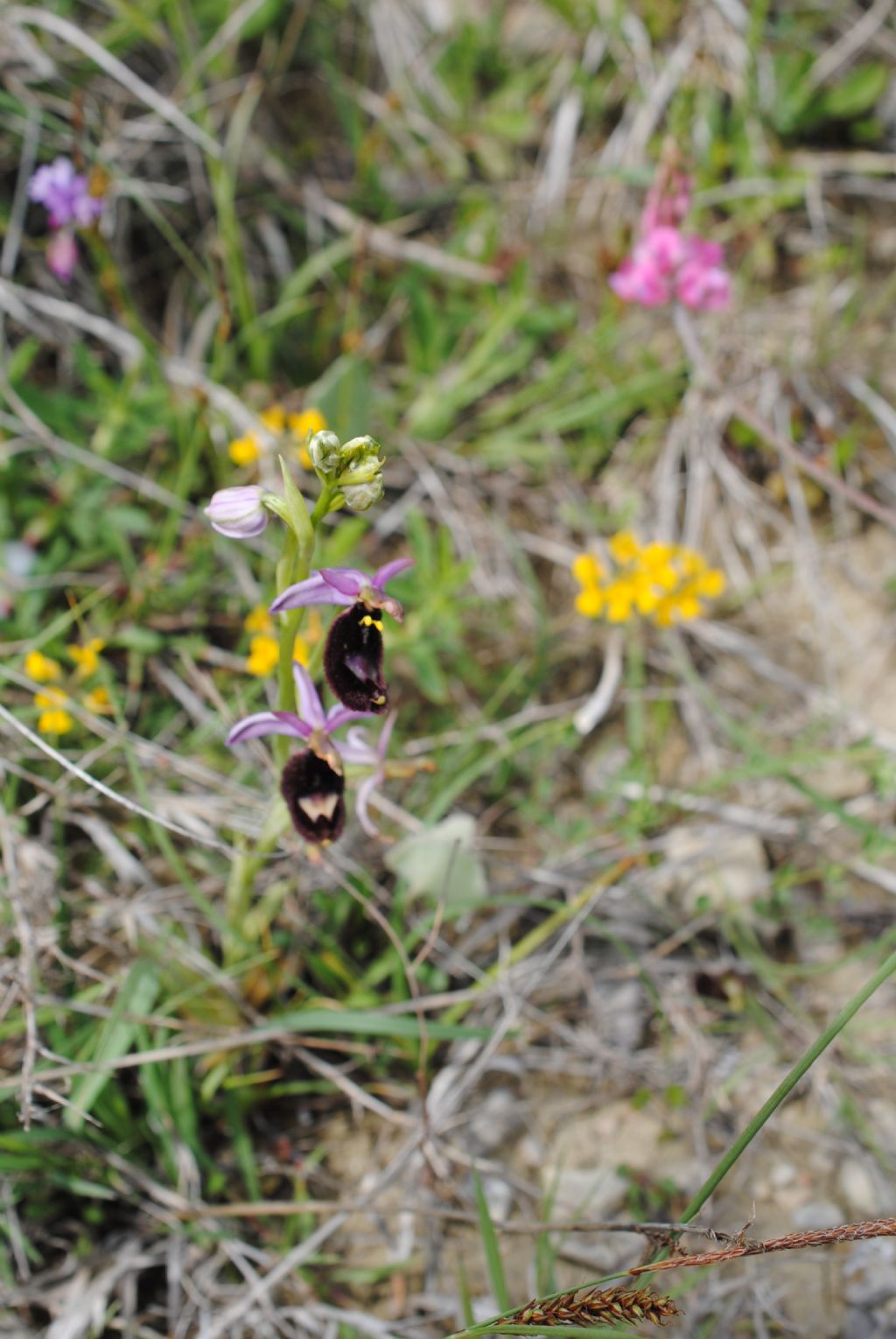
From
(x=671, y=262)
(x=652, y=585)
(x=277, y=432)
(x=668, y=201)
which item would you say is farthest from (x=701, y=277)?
(x=277, y=432)

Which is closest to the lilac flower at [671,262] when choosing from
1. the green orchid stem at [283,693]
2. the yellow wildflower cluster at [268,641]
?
the yellow wildflower cluster at [268,641]

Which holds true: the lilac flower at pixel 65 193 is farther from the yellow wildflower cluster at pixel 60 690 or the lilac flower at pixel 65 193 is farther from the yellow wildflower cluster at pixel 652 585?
the yellow wildflower cluster at pixel 652 585

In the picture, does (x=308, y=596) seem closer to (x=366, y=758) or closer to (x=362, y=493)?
(x=362, y=493)

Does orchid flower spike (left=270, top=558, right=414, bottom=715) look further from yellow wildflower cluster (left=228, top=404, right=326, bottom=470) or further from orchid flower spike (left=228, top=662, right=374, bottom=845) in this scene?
yellow wildflower cluster (left=228, top=404, right=326, bottom=470)

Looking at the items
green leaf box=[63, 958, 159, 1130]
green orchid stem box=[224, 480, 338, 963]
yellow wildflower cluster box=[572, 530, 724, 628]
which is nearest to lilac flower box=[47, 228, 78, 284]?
green orchid stem box=[224, 480, 338, 963]

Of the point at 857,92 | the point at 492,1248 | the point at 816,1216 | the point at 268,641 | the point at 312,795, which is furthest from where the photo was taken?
the point at 857,92

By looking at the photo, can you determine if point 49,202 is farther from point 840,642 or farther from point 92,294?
point 840,642

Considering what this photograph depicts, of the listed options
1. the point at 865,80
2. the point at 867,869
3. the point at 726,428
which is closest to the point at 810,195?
the point at 865,80
